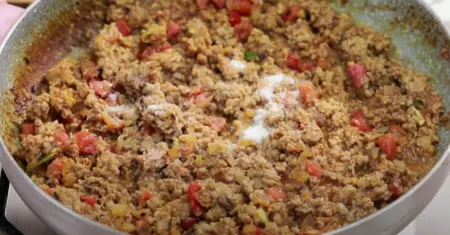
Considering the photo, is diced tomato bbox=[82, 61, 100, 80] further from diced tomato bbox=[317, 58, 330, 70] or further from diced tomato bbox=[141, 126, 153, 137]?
diced tomato bbox=[317, 58, 330, 70]

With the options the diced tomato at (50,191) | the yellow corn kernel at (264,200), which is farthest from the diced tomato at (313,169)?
the diced tomato at (50,191)

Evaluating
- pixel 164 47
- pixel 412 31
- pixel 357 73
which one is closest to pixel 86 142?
pixel 164 47

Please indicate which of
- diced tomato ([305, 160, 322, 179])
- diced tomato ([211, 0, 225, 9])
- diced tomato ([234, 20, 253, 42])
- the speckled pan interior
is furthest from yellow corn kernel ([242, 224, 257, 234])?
diced tomato ([211, 0, 225, 9])

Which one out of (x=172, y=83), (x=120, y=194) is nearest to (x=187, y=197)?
(x=120, y=194)

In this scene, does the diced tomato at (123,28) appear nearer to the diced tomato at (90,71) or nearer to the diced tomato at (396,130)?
the diced tomato at (90,71)

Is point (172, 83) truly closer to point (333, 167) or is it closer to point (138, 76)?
point (138, 76)
